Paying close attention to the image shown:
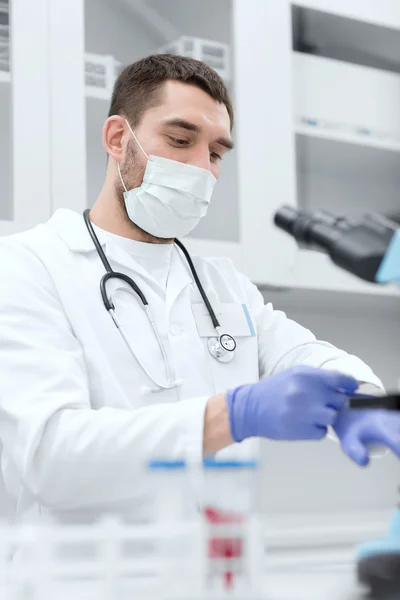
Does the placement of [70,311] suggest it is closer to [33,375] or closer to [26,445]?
Answer: [33,375]

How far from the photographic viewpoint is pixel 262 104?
219 centimetres

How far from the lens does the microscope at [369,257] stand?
1.99 feet

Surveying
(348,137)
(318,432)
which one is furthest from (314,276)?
(318,432)

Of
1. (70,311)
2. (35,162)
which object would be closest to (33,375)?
(70,311)

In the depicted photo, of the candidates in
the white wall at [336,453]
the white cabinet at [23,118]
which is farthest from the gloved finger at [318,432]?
the white wall at [336,453]

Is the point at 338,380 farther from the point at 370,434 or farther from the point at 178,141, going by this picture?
the point at 178,141

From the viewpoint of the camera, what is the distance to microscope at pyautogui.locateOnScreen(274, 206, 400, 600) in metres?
0.61

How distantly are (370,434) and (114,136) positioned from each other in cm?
111

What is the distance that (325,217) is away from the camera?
780 mm

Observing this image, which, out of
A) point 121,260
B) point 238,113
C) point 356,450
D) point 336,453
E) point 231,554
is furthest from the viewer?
point 336,453

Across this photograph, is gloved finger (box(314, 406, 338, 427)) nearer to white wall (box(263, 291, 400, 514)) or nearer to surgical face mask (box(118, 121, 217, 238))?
surgical face mask (box(118, 121, 217, 238))

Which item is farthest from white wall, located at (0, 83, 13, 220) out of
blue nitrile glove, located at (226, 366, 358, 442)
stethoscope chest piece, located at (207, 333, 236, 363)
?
blue nitrile glove, located at (226, 366, 358, 442)

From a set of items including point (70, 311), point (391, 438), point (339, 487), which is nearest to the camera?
point (391, 438)

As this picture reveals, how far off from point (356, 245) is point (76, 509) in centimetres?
78
